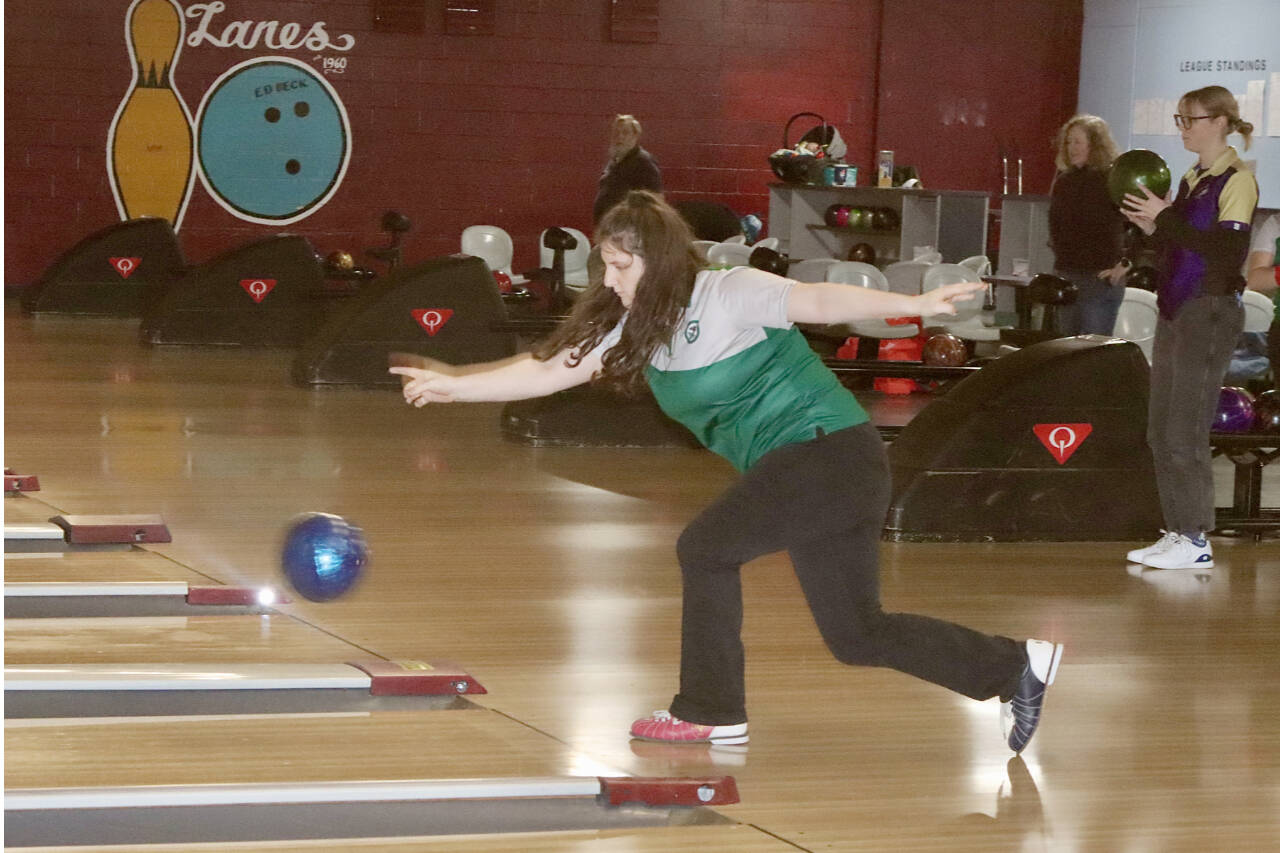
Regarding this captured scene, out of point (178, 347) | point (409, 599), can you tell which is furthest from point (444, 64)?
A: point (409, 599)

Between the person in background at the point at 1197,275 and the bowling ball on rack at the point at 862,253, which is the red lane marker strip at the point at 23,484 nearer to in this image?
the person in background at the point at 1197,275

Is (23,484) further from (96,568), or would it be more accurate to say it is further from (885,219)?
(885,219)

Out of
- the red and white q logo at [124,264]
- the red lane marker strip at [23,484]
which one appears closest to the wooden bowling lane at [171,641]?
the red lane marker strip at [23,484]

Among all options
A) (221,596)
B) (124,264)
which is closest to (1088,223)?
(221,596)

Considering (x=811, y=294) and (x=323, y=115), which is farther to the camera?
(x=323, y=115)

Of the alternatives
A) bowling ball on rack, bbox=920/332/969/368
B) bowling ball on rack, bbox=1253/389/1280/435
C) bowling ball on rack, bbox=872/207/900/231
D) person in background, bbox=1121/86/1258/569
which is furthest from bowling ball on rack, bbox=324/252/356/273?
person in background, bbox=1121/86/1258/569

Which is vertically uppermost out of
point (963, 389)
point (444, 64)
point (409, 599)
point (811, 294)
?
point (444, 64)

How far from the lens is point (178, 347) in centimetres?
1046

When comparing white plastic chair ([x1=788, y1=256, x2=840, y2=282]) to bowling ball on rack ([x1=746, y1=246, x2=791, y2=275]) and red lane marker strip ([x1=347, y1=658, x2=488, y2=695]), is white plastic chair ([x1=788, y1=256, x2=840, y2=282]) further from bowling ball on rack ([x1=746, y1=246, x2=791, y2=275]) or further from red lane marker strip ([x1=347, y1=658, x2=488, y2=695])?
red lane marker strip ([x1=347, y1=658, x2=488, y2=695])

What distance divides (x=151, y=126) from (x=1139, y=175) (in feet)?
29.8

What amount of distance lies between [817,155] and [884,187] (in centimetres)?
82

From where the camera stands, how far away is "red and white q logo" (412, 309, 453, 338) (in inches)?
359

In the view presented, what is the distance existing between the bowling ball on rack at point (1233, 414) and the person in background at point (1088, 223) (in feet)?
6.30

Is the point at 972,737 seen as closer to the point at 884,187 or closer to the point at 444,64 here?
the point at 884,187
